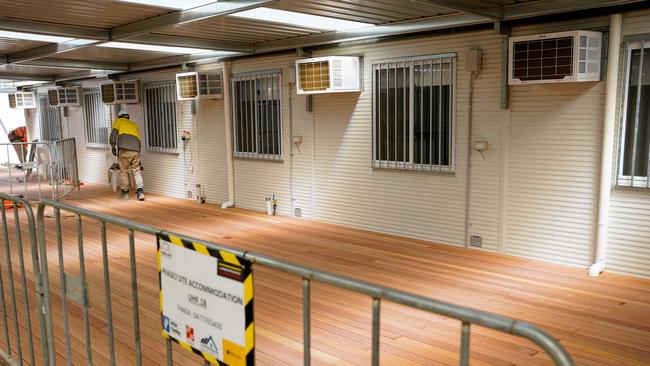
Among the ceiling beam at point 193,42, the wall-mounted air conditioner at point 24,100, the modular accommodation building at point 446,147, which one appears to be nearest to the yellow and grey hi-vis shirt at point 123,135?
the modular accommodation building at point 446,147

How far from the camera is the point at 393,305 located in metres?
4.74

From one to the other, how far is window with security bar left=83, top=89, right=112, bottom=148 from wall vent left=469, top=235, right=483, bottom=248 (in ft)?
31.2

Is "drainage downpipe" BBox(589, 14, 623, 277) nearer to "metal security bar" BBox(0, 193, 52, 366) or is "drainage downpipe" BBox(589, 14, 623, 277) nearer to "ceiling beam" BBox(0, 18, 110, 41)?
"metal security bar" BBox(0, 193, 52, 366)

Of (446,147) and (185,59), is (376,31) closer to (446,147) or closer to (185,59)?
(446,147)

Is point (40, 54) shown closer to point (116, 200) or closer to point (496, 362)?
point (116, 200)

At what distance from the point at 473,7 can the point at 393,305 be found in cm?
303

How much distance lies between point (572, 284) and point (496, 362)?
80.3 inches

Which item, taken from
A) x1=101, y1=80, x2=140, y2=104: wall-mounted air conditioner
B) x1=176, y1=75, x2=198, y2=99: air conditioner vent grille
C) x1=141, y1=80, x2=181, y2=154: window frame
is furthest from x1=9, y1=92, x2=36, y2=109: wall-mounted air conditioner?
x1=176, y1=75, x2=198, y2=99: air conditioner vent grille

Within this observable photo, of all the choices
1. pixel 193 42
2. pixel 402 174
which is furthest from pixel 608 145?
pixel 193 42

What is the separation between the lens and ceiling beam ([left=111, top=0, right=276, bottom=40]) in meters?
5.39

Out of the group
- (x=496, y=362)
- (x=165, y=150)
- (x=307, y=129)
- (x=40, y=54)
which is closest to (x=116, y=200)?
(x=165, y=150)

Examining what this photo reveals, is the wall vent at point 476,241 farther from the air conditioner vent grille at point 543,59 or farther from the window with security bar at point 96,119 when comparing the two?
the window with security bar at point 96,119

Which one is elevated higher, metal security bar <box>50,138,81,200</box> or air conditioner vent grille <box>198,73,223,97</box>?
air conditioner vent grille <box>198,73,223,97</box>

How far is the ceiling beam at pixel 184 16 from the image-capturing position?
539cm
